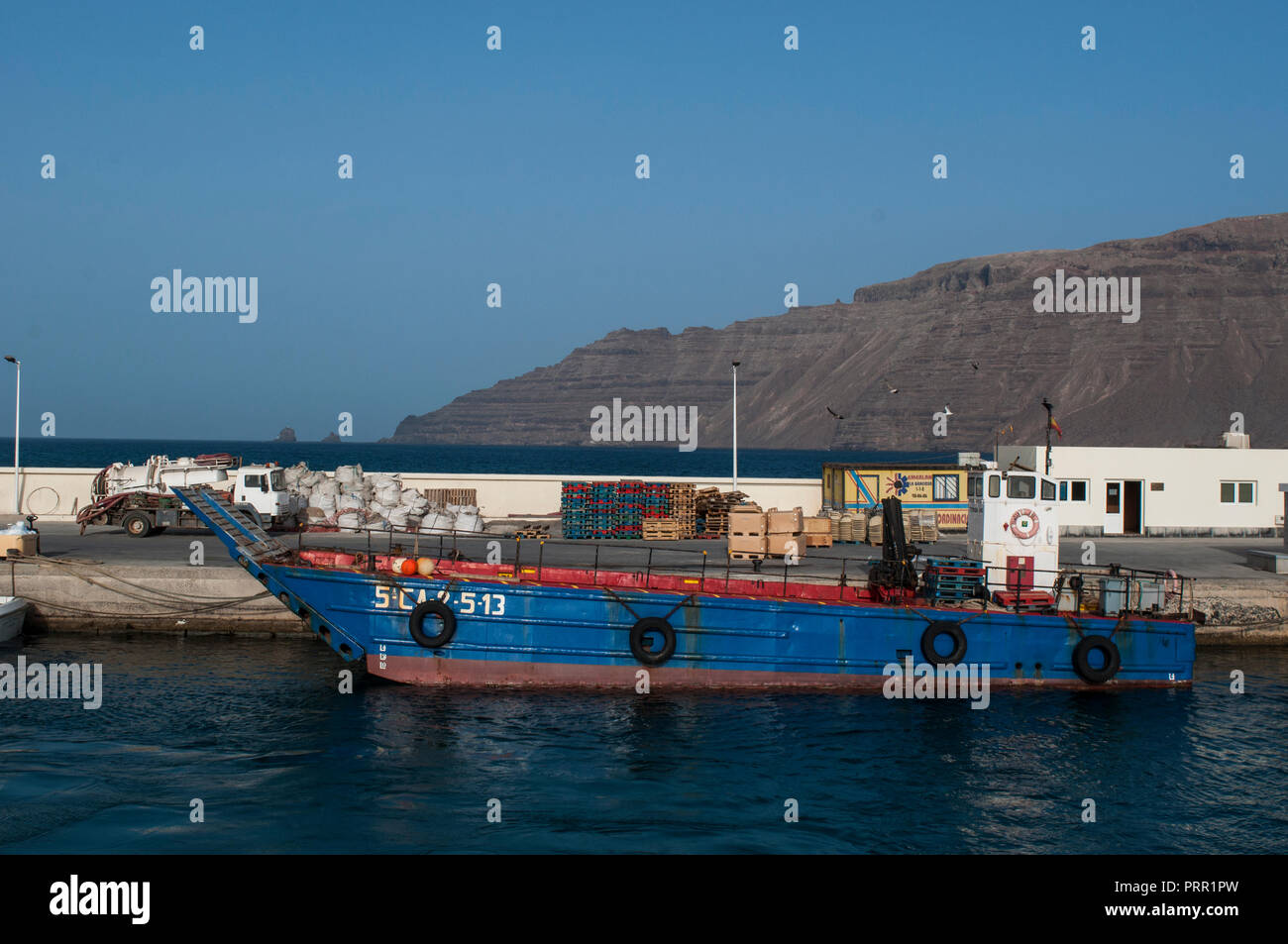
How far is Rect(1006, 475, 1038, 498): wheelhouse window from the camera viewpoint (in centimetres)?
2278

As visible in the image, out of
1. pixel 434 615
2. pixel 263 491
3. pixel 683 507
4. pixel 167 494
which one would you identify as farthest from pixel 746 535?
pixel 167 494

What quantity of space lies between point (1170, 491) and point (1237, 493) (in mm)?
2546

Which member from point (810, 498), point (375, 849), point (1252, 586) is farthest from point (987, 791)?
point (810, 498)

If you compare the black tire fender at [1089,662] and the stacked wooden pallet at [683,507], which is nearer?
the black tire fender at [1089,662]

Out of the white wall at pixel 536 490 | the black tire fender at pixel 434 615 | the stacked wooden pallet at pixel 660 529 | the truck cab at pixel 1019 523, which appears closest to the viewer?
the black tire fender at pixel 434 615

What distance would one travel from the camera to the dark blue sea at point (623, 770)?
1374 cm

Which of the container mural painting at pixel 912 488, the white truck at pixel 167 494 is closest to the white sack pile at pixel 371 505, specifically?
the white truck at pixel 167 494

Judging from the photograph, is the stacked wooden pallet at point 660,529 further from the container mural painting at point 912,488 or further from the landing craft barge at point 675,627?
the landing craft barge at point 675,627

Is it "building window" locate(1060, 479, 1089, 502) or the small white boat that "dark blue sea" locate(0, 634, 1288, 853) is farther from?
"building window" locate(1060, 479, 1089, 502)

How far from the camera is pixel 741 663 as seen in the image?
20.5m

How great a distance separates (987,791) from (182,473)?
28.7 metres

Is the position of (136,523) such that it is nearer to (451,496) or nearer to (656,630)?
(451,496)

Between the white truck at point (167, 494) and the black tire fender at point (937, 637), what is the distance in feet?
72.8

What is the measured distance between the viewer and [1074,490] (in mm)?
36812
